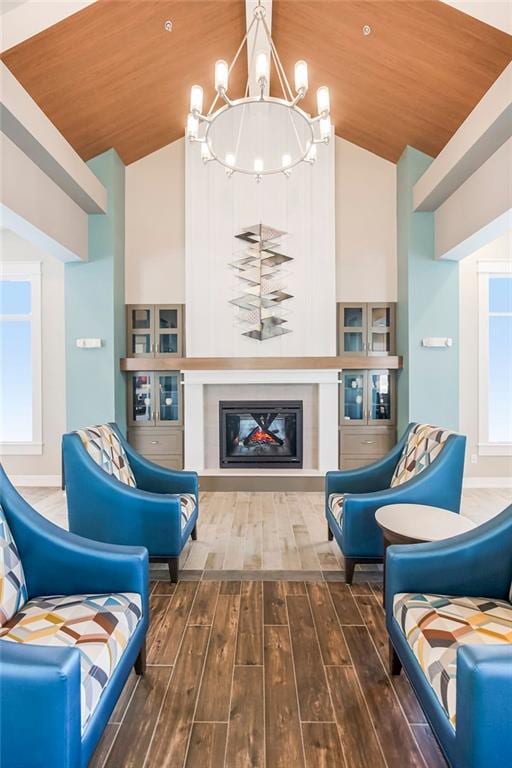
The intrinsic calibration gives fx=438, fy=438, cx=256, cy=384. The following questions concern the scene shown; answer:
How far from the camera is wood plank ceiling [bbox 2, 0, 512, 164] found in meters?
3.47

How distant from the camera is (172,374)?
5.50 metres

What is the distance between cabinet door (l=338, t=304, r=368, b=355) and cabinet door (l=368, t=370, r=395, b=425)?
0.36 meters

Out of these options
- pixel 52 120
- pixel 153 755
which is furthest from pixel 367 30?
pixel 153 755

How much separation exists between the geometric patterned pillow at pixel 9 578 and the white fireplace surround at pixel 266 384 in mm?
3612

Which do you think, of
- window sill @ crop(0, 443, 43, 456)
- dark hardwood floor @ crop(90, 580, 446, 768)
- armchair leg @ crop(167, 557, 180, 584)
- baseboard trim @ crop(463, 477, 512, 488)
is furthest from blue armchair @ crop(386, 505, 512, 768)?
window sill @ crop(0, 443, 43, 456)

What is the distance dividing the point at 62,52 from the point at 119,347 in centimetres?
285

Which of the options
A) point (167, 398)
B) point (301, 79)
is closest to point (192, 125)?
point (301, 79)

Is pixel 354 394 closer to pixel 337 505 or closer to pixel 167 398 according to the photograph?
pixel 167 398

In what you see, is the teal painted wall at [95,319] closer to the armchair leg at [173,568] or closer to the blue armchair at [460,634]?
the armchair leg at [173,568]

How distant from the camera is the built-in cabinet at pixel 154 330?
18.1 feet

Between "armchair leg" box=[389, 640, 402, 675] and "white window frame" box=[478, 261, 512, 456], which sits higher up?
"white window frame" box=[478, 261, 512, 456]

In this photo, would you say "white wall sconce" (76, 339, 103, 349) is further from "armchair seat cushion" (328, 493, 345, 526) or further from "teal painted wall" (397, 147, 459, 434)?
"teal painted wall" (397, 147, 459, 434)

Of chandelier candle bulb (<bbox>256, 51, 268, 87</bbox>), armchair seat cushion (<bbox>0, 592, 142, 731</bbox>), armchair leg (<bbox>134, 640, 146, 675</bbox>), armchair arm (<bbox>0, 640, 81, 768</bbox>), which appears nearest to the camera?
armchair arm (<bbox>0, 640, 81, 768</bbox>)

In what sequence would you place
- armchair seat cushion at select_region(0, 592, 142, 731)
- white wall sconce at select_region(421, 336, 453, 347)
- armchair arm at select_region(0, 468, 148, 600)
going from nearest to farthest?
armchair seat cushion at select_region(0, 592, 142, 731), armchair arm at select_region(0, 468, 148, 600), white wall sconce at select_region(421, 336, 453, 347)
